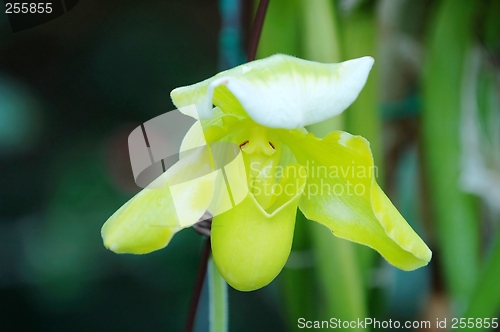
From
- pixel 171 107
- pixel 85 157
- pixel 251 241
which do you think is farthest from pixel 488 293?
pixel 85 157

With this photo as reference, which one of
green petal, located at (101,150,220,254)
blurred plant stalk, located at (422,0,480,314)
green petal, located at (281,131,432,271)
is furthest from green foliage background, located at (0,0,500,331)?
green petal, located at (101,150,220,254)

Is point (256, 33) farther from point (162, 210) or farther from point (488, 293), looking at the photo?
point (488, 293)

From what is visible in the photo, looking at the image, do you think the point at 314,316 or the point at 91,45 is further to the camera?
the point at 91,45

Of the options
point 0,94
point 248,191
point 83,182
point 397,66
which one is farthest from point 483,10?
point 0,94

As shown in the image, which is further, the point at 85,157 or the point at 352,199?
the point at 85,157

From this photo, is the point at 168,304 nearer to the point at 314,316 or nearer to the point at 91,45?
the point at 314,316

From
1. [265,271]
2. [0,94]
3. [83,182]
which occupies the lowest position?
[83,182]
